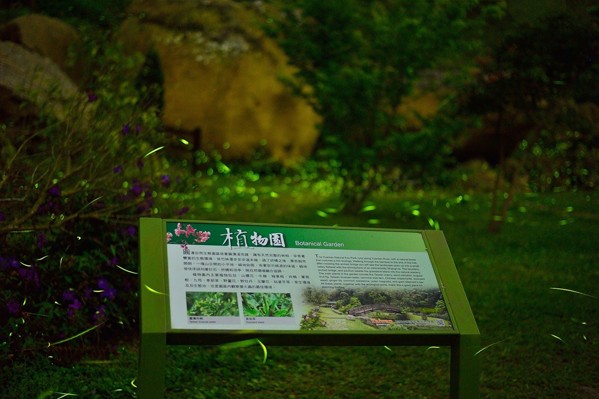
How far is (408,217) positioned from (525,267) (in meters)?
2.50

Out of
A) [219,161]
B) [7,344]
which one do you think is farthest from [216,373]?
[219,161]

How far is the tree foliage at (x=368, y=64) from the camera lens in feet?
30.4

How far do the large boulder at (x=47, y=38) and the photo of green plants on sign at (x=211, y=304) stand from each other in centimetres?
676

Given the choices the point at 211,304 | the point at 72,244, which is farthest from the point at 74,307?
the point at 211,304

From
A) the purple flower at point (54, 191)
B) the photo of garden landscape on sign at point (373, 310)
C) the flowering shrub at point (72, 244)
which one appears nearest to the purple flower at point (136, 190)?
the flowering shrub at point (72, 244)

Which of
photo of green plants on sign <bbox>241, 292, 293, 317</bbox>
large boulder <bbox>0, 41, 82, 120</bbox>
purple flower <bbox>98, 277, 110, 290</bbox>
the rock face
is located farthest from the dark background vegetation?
photo of green plants on sign <bbox>241, 292, 293, 317</bbox>

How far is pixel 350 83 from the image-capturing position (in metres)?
9.35

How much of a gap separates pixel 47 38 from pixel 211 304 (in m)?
8.15

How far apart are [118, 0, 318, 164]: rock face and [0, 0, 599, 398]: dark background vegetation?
0.46 meters

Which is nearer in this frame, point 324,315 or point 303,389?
point 324,315

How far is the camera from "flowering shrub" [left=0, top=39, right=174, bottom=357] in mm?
4547

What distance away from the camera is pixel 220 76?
44.1 ft

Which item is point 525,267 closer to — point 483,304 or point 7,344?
point 483,304

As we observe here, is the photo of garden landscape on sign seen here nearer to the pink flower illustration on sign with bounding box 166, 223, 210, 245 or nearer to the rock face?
the pink flower illustration on sign with bounding box 166, 223, 210, 245
